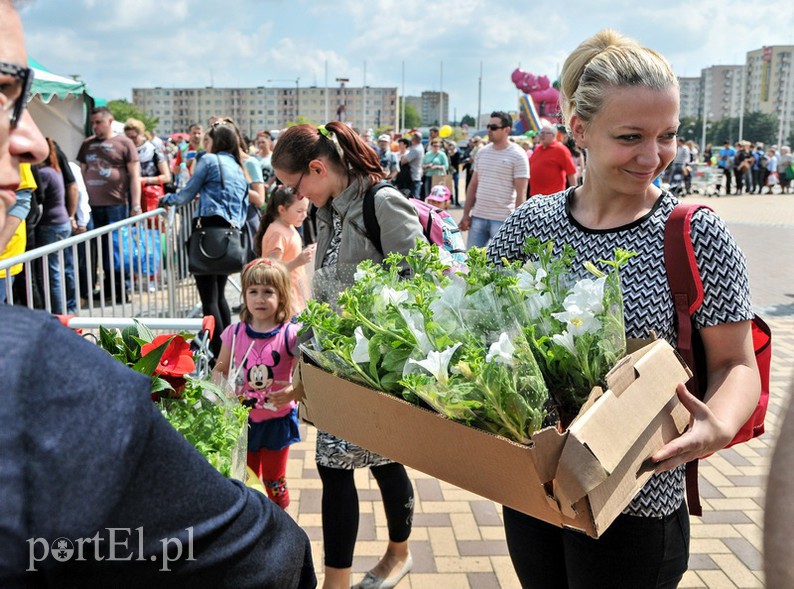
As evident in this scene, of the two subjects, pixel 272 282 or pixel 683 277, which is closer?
pixel 683 277

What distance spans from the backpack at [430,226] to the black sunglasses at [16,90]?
1969 mm

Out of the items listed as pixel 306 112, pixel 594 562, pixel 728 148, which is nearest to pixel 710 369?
pixel 594 562

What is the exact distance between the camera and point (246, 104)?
170 meters

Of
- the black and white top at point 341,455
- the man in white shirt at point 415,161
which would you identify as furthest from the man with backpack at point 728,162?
the black and white top at point 341,455

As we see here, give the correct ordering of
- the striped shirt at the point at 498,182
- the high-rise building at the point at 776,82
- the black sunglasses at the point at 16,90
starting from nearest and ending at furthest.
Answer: the black sunglasses at the point at 16,90, the striped shirt at the point at 498,182, the high-rise building at the point at 776,82

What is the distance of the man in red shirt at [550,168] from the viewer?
29.3 ft

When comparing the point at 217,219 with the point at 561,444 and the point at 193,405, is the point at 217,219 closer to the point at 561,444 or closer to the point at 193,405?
the point at 193,405

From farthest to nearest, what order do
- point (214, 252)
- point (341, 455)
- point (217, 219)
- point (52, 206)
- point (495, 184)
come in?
point (495, 184), point (52, 206), point (217, 219), point (214, 252), point (341, 455)

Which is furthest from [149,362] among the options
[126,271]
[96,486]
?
[126,271]

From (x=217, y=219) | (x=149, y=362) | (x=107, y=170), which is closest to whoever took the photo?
(x=149, y=362)

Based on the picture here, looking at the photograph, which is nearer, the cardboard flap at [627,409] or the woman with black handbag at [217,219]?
the cardboard flap at [627,409]

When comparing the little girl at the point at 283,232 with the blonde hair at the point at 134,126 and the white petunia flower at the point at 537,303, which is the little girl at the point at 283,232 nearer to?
the white petunia flower at the point at 537,303

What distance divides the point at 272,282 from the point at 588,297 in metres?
2.56

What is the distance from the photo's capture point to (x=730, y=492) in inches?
166
